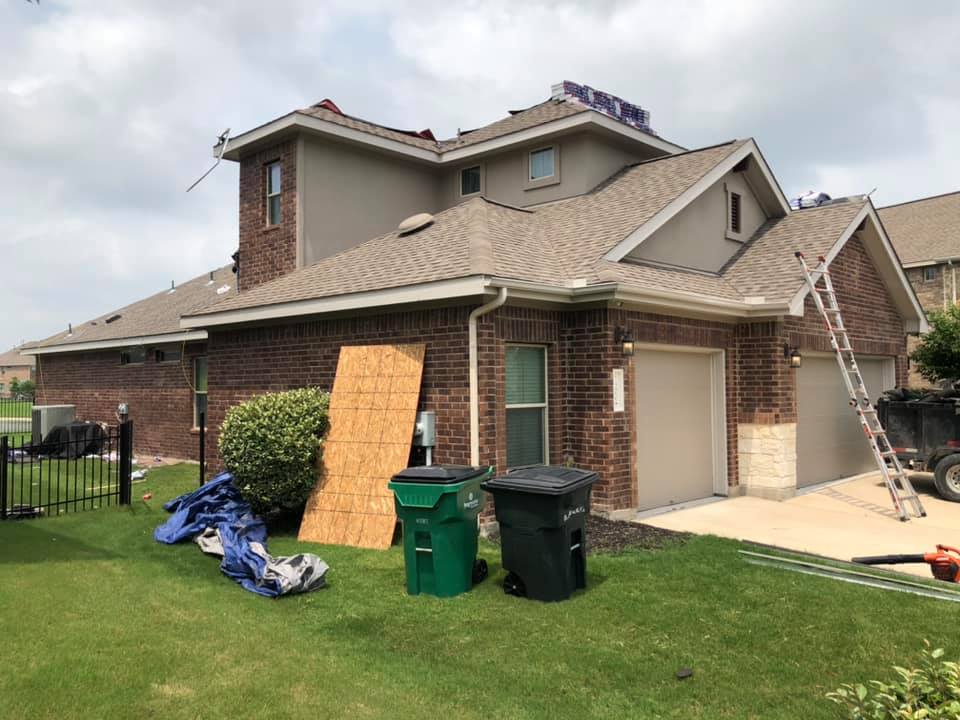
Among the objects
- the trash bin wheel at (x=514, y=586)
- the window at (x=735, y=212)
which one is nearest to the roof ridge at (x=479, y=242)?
the trash bin wheel at (x=514, y=586)

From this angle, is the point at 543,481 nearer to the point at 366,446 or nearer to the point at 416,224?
the point at 366,446

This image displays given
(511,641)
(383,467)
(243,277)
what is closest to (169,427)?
(243,277)

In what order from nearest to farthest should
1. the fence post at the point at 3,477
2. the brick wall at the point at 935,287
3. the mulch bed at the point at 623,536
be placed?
1. the mulch bed at the point at 623,536
2. the fence post at the point at 3,477
3. the brick wall at the point at 935,287

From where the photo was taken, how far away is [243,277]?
15.0 meters

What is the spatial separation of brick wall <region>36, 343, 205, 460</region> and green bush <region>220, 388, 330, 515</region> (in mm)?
7481

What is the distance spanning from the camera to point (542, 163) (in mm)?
14602

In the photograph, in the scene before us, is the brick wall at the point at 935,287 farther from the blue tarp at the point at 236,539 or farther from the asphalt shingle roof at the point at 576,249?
the blue tarp at the point at 236,539

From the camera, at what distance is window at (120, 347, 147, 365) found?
17.9 m

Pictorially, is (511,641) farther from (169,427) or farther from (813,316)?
(169,427)

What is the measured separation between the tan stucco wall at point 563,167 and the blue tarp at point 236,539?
828 cm

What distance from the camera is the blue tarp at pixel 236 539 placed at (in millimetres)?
6547

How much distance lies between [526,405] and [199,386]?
976 cm

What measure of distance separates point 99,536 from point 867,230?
14.0 m

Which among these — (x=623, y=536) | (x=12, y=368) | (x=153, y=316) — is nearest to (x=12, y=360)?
(x=12, y=368)
